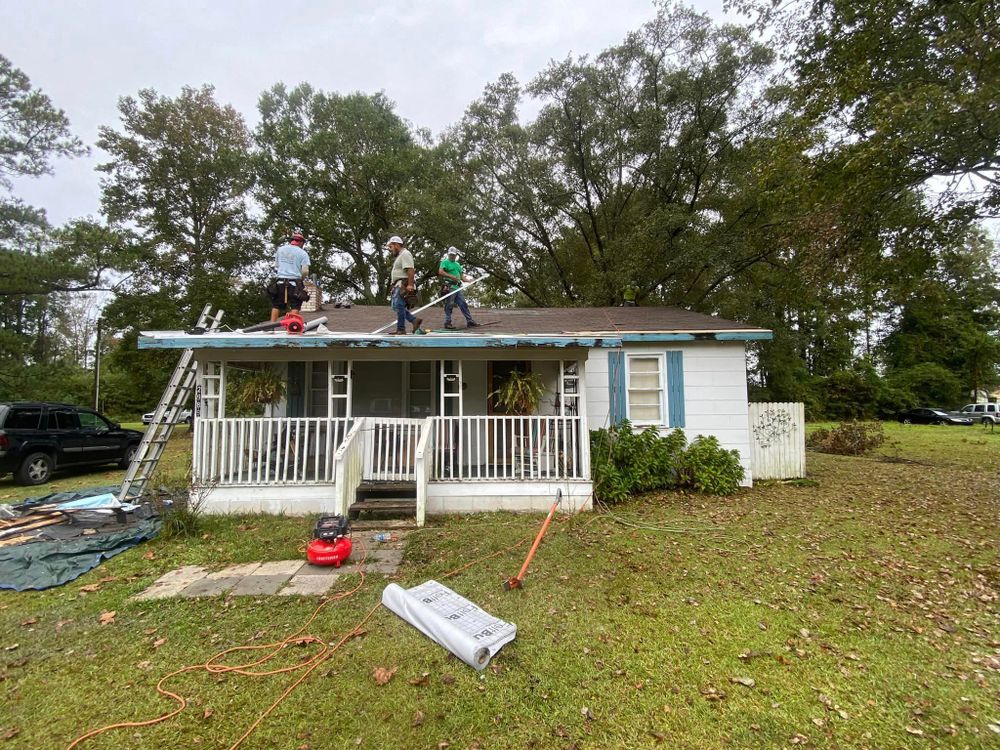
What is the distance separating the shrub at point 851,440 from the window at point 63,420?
66.5 feet

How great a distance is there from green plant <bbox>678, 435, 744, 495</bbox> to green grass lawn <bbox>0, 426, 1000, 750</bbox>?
203 centimetres

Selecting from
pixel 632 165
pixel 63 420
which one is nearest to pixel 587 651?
pixel 63 420

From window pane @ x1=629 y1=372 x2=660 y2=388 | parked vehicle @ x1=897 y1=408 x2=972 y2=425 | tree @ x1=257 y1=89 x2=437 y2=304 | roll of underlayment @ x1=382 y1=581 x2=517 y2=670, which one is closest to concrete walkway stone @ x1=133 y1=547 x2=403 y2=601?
roll of underlayment @ x1=382 y1=581 x2=517 y2=670

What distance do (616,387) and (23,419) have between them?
1176 cm

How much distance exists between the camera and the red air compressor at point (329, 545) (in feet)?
14.3

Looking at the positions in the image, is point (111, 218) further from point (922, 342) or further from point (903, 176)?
point (922, 342)

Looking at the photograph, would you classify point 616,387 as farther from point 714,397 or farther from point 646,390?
point 714,397

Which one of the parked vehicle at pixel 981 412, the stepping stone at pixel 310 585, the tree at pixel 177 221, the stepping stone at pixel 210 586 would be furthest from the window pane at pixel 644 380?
the parked vehicle at pixel 981 412

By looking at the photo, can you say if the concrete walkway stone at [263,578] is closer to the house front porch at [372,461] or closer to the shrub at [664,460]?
the house front porch at [372,461]

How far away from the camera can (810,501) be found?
7043 millimetres

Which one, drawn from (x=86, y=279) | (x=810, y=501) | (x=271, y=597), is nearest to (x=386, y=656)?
(x=271, y=597)

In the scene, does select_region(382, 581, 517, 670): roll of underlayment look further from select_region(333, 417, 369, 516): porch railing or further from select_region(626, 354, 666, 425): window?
select_region(626, 354, 666, 425): window

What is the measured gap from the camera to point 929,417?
26.7m

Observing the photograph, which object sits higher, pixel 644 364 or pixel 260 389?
pixel 644 364
